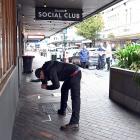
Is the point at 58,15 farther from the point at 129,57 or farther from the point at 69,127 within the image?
the point at 69,127

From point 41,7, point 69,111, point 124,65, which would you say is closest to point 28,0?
point 41,7

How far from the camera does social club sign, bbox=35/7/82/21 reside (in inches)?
604

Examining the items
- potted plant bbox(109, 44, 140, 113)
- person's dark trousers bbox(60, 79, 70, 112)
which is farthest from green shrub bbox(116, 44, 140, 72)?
person's dark trousers bbox(60, 79, 70, 112)

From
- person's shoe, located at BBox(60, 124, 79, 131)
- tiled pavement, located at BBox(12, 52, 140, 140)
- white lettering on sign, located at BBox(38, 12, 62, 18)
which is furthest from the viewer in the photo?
white lettering on sign, located at BBox(38, 12, 62, 18)

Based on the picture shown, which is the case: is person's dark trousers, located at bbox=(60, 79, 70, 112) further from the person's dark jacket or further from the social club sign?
the social club sign

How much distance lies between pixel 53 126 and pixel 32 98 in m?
4.07

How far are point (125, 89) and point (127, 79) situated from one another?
0.35m

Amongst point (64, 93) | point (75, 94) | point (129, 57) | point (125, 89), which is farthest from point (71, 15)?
point (75, 94)

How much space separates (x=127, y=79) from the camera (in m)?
9.89

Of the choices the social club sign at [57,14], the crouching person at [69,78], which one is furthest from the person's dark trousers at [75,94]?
the social club sign at [57,14]

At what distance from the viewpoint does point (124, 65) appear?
35.6 ft

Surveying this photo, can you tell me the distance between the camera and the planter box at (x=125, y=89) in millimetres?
9250

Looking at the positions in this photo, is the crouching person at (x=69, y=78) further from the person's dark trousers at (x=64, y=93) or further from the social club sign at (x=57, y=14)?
the social club sign at (x=57, y=14)

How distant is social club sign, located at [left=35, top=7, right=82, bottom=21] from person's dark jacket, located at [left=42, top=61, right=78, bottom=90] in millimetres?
8063
